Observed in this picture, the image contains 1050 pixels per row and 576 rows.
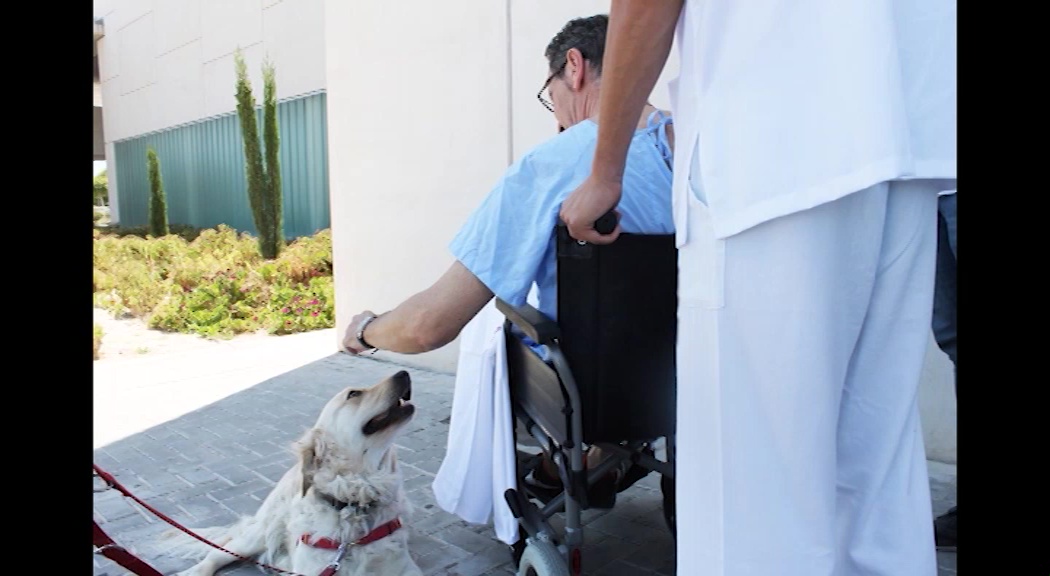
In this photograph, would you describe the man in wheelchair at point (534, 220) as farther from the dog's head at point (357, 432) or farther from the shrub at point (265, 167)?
the shrub at point (265, 167)

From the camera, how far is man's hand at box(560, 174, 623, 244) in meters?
1.68

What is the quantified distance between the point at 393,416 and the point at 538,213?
3.45 feet

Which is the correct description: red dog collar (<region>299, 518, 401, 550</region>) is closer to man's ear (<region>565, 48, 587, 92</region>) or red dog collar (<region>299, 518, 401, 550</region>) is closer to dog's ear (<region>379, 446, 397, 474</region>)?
dog's ear (<region>379, 446, 397, 474</region>)

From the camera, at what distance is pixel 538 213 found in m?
2.04

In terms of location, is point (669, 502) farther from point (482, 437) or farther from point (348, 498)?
point (348, 498)

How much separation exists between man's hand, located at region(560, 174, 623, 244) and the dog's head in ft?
3.89

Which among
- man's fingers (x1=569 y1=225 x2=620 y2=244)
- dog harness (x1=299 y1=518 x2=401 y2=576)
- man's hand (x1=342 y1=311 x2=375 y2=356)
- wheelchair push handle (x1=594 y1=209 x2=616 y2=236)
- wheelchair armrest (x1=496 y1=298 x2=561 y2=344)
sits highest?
wheelchair push handle (x1=594 y1=209 x2=616 y2=236)

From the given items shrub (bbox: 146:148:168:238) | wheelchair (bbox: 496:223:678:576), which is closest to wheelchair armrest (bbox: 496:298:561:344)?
wheelchair (bbox: 496:223:678:576)

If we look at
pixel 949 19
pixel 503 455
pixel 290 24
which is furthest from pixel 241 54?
pixel 949 19

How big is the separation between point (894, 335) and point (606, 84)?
69 cm

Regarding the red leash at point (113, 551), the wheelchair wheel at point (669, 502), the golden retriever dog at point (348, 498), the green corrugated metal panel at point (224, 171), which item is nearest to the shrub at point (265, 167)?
the green corrugated metal panel at point (224, 171)

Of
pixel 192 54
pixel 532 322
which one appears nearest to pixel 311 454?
pixel 532 322

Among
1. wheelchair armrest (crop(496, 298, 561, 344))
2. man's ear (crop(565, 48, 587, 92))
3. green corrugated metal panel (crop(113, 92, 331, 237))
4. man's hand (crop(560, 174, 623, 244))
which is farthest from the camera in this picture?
green corrugated metal panel (crop(113, 92, 331, 237))

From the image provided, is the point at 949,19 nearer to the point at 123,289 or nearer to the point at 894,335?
the point at 894,335
